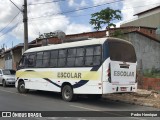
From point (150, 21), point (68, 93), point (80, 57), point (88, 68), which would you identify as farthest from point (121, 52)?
point (150, 21)

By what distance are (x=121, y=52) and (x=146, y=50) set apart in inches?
488

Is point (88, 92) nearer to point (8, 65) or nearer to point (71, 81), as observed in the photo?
point (71, 81)

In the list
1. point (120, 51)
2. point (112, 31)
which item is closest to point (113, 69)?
point (120, 51)

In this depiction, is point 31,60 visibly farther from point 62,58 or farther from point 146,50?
point 146,50

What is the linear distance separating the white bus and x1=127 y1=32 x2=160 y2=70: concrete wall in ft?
32.6

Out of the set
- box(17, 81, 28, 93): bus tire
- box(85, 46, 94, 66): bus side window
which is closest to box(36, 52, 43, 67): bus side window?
box(17, 81, 28, 93): bus tire

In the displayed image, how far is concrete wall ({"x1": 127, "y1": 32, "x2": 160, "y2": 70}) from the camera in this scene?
86.5ft

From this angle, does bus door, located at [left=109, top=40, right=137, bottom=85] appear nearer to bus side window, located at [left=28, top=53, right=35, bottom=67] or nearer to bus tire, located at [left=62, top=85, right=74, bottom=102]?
bus tire, located at [left=62, top=85, right=74, bottom=102]

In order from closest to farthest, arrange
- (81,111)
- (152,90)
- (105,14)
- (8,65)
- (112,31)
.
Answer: (81,111), (152,90), (105,14), (112,31), (8,65)

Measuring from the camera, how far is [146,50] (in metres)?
27.2

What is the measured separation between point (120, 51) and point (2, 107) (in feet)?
18.2

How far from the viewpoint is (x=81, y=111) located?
42.5 ft

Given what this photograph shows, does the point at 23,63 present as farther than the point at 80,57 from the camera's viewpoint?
Yes

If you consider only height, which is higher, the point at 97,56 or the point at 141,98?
the point at 97,56
